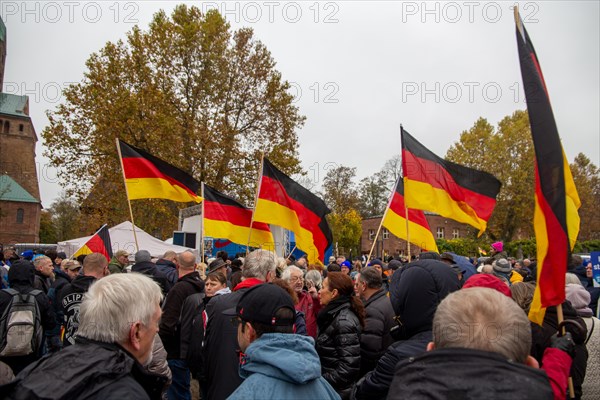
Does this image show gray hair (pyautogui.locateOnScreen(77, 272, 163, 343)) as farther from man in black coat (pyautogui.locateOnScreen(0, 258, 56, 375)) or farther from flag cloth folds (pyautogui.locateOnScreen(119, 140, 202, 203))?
flag cloth folds (pyautogui.locateOnScreen(119, 140, 202, 203))

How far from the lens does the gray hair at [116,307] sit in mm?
2188

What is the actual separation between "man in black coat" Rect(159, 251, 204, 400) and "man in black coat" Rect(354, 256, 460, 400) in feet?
10.4

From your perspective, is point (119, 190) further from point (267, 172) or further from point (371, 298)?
point (371, 298)

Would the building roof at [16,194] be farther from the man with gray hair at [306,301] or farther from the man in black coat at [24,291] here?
the man with gray hair at [306,301]

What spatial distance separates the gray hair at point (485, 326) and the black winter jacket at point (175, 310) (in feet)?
14.6

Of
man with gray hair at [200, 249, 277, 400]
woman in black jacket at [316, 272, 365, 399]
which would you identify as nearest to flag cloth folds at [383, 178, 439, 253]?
woman in black jacket at [316, 272, 365, 399]

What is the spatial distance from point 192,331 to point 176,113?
23.0 meters

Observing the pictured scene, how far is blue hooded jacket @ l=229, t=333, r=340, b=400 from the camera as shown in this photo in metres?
2.26

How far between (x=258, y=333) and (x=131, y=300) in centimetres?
68

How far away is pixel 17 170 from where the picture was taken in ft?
262

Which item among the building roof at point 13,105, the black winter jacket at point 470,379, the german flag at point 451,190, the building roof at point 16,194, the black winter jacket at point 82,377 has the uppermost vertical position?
the building roof at point 13,105

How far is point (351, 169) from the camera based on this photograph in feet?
194

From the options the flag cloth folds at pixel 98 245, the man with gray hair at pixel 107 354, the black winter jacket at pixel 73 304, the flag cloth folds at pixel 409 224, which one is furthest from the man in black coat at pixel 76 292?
the flag cloth folds at pixel 98 245

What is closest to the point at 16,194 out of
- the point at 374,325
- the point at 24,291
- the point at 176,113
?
the point at 176,113
